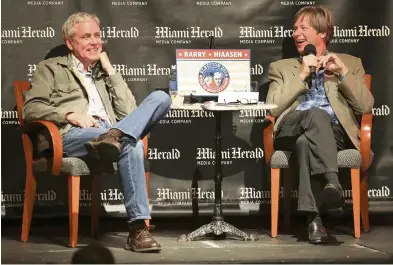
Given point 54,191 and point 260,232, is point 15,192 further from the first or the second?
point 260,232

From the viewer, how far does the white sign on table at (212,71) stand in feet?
17.9

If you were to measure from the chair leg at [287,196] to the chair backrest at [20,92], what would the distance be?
1868 mm

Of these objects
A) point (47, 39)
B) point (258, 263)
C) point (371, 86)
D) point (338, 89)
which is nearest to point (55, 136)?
point (47, 39)

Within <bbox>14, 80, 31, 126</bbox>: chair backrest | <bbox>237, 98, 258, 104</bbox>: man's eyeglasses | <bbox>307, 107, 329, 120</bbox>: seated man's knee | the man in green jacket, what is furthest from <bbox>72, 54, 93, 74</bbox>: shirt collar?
<bbox>307, 107, 329, 120</bbox>: seated man's knee

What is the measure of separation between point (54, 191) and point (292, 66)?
1.92 m

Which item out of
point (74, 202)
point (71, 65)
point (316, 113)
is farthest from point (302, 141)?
point (71, 65)

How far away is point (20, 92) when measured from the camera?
556cm

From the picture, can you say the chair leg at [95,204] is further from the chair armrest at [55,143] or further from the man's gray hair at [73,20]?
the man's gray hair at [73,20]

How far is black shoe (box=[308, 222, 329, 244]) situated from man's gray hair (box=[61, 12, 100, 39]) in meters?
1.93

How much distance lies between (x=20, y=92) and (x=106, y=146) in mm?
1018

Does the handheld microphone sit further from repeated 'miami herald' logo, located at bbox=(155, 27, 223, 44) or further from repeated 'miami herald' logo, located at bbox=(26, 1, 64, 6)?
repeated 'miami herald' logo, located at bbox=(26, 1, 64, 6)

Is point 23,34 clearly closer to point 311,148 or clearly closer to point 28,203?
point 28,203

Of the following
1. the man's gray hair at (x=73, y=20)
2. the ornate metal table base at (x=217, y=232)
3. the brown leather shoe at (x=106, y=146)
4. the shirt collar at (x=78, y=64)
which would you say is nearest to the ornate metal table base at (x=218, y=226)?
the ornate metal table base at (x=217, y=232)

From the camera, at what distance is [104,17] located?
6016 millimetres
